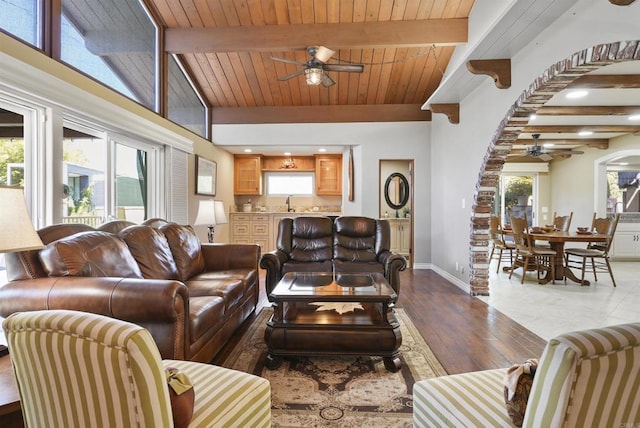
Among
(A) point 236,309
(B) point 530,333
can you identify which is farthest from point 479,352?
(A) point 236,309

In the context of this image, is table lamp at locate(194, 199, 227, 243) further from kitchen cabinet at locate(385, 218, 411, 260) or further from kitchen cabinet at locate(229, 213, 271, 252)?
kitchen cabinet at locate(385, 218, 411, 260)

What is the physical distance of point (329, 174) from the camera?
25.0 feet


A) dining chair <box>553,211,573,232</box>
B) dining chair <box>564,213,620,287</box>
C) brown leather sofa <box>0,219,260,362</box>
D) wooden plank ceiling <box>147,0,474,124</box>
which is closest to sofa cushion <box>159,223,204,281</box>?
brown leather sofa <box>0,219,260,362</box>

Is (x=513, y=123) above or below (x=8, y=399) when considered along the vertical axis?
above

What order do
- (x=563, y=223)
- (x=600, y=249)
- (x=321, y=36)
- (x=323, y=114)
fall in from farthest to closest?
(x=563, y=223), (x=323, y=114), (x=600, y=249), (x=321, y=36)

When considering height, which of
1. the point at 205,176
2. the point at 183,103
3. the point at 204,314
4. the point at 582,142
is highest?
A: the point at 183,103

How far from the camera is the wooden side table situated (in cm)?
114

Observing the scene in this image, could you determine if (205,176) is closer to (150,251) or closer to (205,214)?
(205,214)

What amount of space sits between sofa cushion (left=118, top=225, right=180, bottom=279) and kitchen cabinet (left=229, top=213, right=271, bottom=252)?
424 centimetres

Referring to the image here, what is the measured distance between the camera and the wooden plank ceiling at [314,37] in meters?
4.20

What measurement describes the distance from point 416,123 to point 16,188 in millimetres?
5798

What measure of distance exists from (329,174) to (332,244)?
11.5 feet

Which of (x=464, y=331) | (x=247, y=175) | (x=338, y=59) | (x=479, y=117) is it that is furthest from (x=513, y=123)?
(x=247, y=175)

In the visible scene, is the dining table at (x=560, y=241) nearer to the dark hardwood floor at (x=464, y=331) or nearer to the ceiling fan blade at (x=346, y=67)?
the dark hardwood floor at (x=464, y=331)
